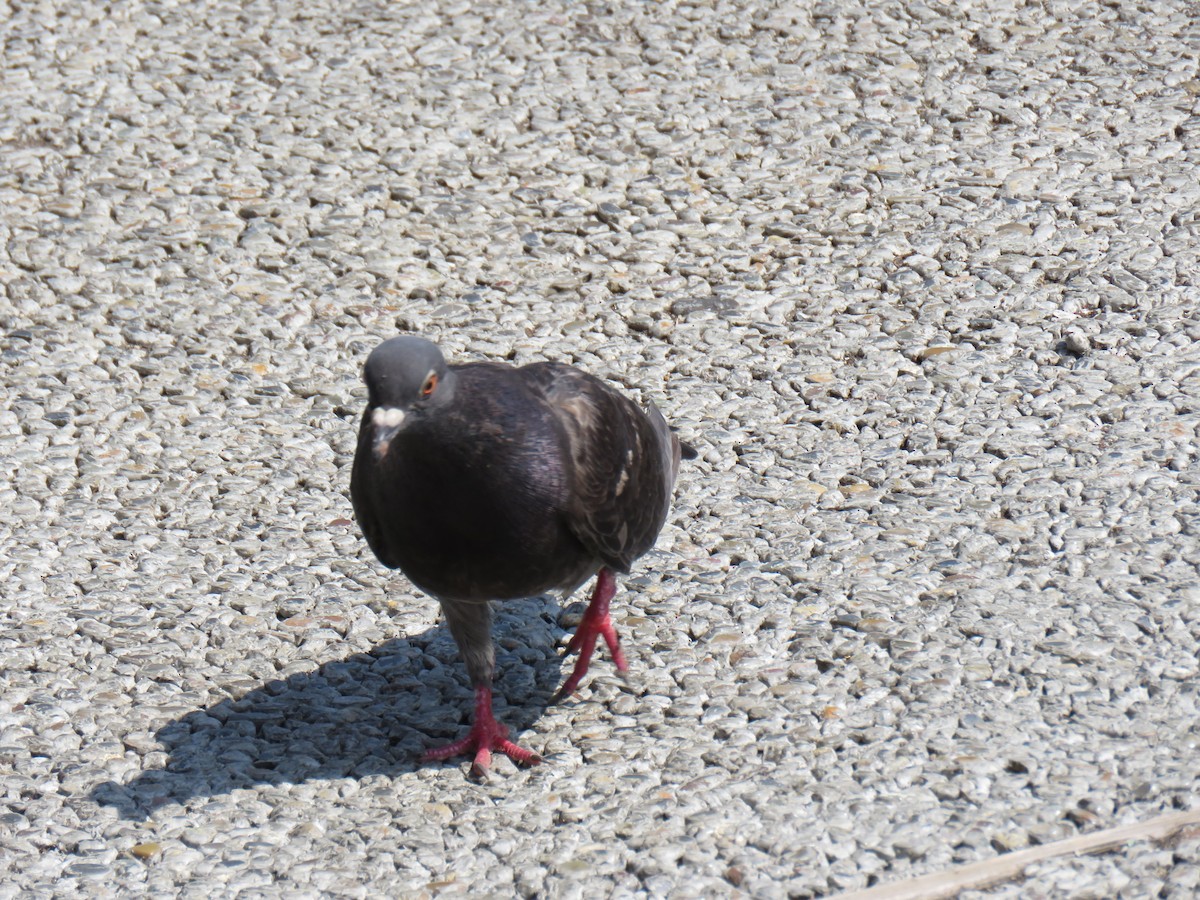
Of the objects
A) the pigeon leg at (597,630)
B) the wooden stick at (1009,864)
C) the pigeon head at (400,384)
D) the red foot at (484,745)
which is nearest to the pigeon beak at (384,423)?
the pigeon head at (400,384)

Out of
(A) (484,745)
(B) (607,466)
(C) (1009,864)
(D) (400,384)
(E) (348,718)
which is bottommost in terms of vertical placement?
(E) (348,718)

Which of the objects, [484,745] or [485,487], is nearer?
[485,487]

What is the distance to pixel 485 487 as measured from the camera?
13.9ft

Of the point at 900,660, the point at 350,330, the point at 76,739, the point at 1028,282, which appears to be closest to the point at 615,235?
the point at 350,330

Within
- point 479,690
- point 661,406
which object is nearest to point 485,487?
point 479,690

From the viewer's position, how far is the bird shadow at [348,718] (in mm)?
4613

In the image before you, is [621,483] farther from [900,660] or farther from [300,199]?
[300,199]

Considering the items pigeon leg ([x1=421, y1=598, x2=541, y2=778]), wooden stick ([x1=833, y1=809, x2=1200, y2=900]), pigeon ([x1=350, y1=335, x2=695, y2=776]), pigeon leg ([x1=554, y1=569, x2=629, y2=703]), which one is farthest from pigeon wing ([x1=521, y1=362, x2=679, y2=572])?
wooden stick ([x1=833, y1=809, x2=1200, y2=900])

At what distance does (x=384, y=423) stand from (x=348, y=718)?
1293mm

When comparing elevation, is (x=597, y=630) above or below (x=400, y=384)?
below

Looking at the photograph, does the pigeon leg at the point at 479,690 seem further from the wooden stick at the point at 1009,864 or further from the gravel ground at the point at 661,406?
the wooden stick at the point at 1009,864

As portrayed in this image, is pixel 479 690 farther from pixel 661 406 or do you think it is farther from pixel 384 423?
pixel 661 406

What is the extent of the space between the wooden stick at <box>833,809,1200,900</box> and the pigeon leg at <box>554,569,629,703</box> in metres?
1.42

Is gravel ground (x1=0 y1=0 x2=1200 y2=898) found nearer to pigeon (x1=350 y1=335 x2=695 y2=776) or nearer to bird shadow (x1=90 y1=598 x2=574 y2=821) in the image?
bird shadow (x1=90 y1=598 x2=574 y2=821)
